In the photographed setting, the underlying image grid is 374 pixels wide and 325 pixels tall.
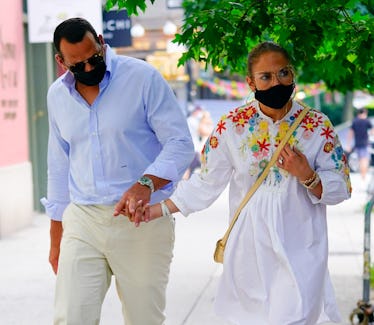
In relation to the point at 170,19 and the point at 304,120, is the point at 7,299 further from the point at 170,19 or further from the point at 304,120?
the point at 170,19

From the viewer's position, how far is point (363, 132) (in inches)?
763

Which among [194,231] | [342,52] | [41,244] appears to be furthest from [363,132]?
[342,52]

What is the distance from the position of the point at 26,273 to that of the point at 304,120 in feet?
17.1

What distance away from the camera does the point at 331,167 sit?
3.42 metres

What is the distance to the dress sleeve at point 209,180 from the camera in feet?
11.6

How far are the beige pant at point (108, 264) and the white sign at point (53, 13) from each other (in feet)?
22.0

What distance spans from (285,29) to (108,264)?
1655 mm

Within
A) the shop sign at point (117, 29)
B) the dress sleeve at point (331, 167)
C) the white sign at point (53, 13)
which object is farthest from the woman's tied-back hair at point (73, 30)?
the shop sign at point (117, 29)

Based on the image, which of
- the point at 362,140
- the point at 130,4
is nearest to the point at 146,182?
the point at 130,4

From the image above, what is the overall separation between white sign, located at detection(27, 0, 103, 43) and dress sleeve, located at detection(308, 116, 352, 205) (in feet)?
22.7

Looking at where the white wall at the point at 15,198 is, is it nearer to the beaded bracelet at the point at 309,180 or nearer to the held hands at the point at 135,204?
the held hands at the point at 135,204

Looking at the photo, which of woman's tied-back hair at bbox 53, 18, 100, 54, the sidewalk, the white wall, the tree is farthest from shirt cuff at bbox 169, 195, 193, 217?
the white wall

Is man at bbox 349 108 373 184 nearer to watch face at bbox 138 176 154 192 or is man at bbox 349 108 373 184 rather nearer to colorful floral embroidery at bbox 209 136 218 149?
colorful floral embroidery at bbox 209 136 218 149

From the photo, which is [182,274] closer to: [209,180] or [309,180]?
[209,180]
